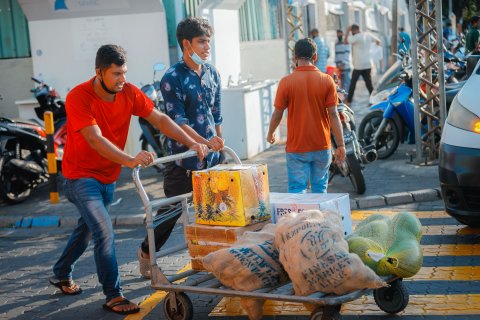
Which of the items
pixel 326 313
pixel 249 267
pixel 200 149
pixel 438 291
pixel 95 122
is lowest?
pixel 438 291

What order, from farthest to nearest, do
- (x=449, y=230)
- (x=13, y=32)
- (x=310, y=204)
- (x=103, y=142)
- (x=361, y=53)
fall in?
(x=361, y=53)
(x=13, y=32)
(x=449, y=230)
(x=103, y=142)
(x=310, y=204)

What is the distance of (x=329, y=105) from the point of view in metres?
Result: 7.44

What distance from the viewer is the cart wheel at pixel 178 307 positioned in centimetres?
569

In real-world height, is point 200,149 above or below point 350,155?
above

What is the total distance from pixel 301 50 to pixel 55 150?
5.04 meters

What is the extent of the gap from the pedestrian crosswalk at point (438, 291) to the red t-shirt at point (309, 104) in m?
1.37

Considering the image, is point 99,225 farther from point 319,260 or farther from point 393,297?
point 393,297

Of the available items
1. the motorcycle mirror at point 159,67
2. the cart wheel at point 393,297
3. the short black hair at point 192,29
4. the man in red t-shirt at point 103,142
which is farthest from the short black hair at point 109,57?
the motorcycle mirror at point 159,67

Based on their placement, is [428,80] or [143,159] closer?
[143,159]

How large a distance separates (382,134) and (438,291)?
6699mm

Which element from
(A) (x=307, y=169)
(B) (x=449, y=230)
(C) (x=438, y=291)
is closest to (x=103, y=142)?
(A) (x=307, y=169)

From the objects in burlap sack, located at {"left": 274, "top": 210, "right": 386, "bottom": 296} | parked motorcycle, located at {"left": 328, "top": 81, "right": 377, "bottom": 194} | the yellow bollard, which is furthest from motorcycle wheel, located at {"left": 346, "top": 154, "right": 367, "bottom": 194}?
burlap sack, located at {"left": 274, "top": 210, "right": 386, "bottom": 296}

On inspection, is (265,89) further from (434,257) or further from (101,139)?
(101,139)

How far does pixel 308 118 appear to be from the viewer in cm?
743
